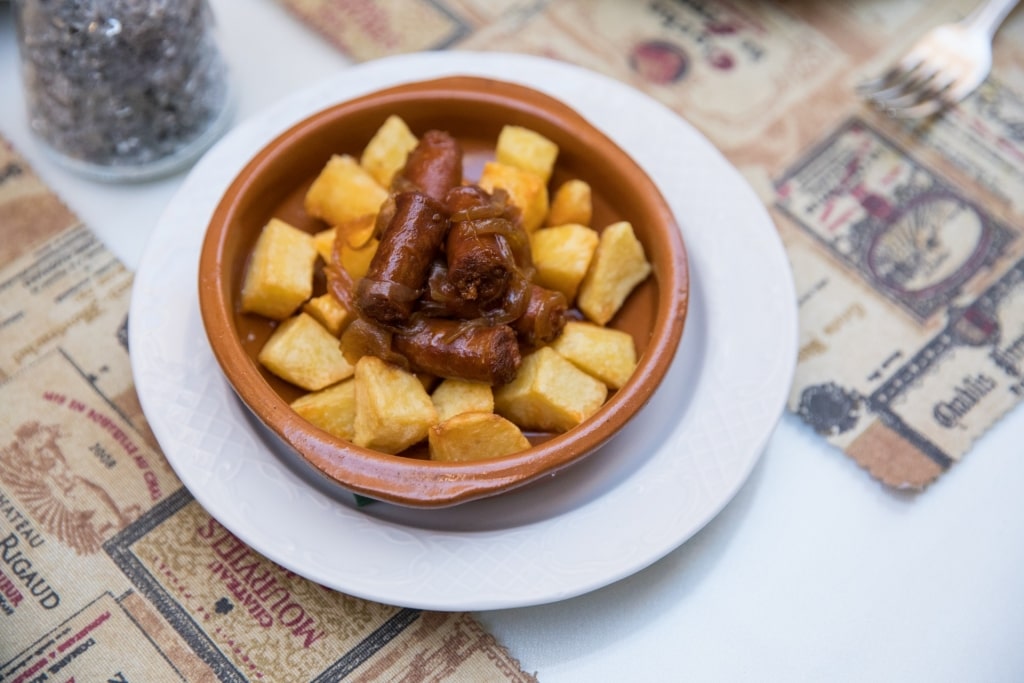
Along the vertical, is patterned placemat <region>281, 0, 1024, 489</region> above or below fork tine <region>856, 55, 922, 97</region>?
below

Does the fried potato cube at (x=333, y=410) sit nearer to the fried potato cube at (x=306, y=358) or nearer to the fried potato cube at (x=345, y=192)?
the fried potato cube at (x=306, y=358)

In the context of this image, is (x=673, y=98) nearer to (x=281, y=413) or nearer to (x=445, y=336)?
(x=445, y=336)

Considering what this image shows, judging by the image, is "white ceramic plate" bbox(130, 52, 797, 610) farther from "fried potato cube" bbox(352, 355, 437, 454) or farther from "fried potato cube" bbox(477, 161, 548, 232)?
"fried potato cube" bbox(477, 161, 548, 232)

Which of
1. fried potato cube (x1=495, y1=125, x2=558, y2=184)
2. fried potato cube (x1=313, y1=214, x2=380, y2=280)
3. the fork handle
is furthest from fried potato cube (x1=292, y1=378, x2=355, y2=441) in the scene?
the fork handle

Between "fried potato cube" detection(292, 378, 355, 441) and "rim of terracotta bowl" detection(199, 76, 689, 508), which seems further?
"fried potato cube" detection(292, 378, 355, 441)

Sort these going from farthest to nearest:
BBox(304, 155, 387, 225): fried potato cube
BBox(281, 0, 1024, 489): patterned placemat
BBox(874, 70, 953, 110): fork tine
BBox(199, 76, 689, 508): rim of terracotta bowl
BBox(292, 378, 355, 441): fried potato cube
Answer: BBox(874, 70, 953, 110): fork tine
BBox(281, 0, 1024, 489): patterned placemat
BBox(304, 155, 387, 225): fried potato cube
BBox(292, 378, 355, 441): fried potato cube
BBox(199, 76, 689, 508): rim of terracotta bowl

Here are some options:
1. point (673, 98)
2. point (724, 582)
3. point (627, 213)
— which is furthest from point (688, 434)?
point (673, 98)
